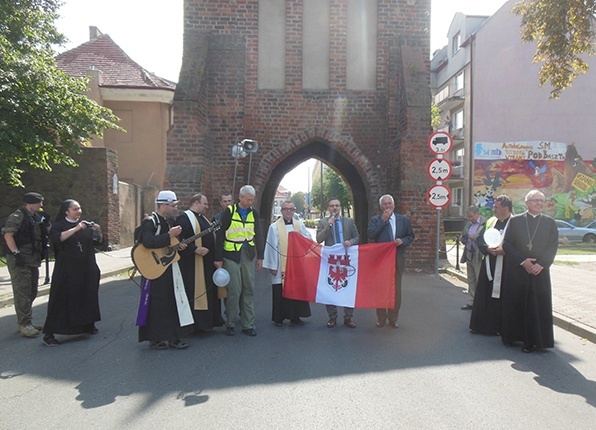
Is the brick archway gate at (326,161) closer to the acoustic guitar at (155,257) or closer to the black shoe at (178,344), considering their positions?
the acoustic guitar at (155,257)

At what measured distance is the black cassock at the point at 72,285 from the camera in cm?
646

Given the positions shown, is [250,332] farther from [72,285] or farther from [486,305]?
[486,305]

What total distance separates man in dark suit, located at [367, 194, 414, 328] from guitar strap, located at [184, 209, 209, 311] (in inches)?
98.3

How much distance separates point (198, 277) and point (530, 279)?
4.22 metres

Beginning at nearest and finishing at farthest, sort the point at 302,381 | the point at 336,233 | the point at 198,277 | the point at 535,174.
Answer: the point at 302,381 → the point at 198,277 → the point at 336,233 → the point at 535,174

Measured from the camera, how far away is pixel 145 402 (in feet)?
14.5

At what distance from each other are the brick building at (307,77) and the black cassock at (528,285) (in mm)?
6382

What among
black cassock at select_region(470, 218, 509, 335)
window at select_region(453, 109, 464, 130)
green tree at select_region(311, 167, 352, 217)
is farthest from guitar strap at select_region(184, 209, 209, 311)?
green tree at select_region(311, 167, 352, 217)

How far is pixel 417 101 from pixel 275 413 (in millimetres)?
9957

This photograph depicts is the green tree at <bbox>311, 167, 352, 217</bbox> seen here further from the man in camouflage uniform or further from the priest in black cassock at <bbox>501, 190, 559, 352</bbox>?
the man in camouflage uniform

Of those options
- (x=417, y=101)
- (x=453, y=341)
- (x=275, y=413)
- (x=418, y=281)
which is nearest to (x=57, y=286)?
(x=275, y=413)

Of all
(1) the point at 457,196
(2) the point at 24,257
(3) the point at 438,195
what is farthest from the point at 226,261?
(1) the point at 457,196

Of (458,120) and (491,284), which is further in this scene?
(458,120)

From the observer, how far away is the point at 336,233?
765 centimetres
